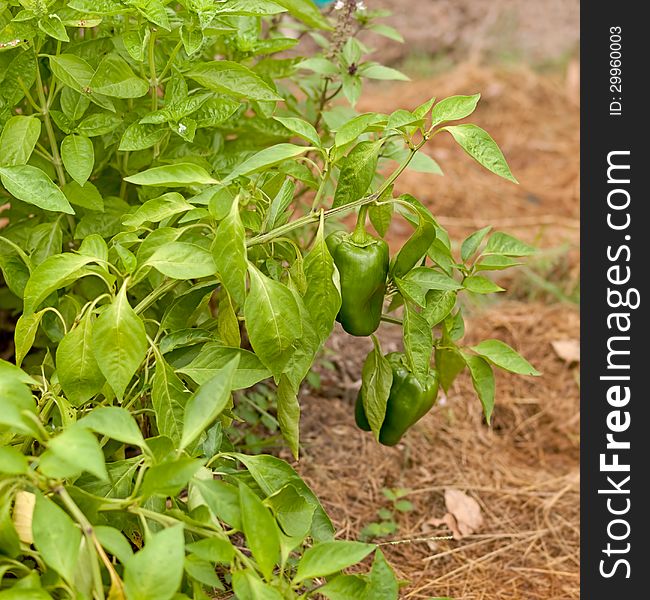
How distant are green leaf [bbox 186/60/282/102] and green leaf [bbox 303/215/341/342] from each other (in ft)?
0.97

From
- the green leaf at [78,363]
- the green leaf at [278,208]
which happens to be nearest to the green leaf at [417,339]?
the green leaf at [278,208]

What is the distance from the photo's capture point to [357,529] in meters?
1.91

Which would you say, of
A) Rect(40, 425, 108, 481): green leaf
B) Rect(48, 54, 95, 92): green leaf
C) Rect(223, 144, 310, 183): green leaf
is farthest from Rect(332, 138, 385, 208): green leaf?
Rect(40, 425, 108, 481): green leaf

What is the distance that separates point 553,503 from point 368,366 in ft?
2.73

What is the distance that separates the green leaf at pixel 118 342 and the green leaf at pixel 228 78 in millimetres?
405

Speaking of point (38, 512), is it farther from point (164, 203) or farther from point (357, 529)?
point (357, 529)

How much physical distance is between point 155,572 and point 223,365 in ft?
1.30

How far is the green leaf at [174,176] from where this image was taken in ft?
4.09

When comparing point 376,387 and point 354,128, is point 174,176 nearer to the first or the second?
point 354,128

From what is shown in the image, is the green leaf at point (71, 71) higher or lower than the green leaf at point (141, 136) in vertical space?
higher

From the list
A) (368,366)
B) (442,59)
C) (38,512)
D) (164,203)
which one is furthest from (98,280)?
(442,59)

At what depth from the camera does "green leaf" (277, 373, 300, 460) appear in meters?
1.38

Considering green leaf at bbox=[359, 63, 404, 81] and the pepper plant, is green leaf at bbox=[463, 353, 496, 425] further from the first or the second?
green leaf at bbox=[359, 63, 404, 81]

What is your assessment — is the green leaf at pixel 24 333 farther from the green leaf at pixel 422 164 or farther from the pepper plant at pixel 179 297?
the green leaf at pixel 422 164
